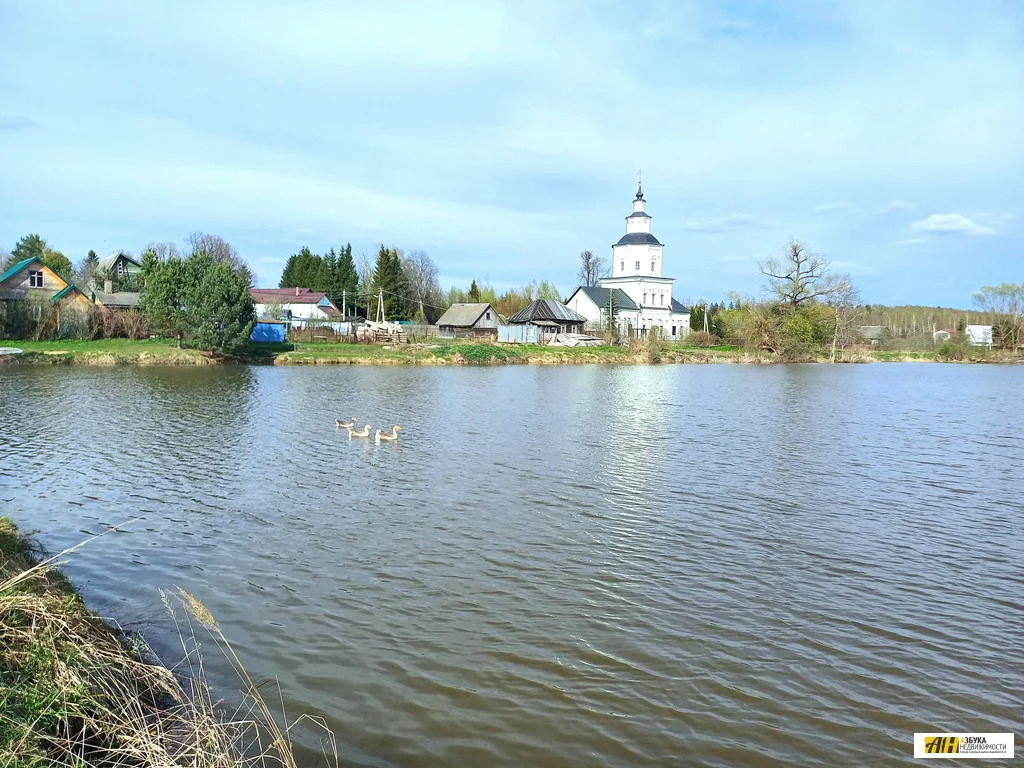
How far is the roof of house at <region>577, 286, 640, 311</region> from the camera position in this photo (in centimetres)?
9569

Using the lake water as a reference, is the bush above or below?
above

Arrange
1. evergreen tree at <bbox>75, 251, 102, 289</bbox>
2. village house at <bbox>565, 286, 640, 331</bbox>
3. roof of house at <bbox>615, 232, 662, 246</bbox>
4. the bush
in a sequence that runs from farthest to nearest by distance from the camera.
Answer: roof of house at <bbox>615, 232, 662, 246</bbox> < village house at <bbox>565, 286, 640, 331</bbox> < the bush < evergreen tree at <bbox>75, 251, 102, 289</bbox>

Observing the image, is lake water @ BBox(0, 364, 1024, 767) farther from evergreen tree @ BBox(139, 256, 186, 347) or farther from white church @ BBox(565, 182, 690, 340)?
white church @ BBox(565, 182, 690, 340)

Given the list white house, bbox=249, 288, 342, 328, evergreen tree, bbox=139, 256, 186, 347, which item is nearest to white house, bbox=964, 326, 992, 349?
white house, bbox=249, 288, 342, 328

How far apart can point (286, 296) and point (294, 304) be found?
2821mm

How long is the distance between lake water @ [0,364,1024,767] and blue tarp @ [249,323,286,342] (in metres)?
40.4

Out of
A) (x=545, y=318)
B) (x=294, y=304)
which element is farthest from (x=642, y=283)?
(x=294, y=304)

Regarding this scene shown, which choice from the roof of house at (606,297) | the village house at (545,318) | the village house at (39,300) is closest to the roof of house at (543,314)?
the village house at (545,318)

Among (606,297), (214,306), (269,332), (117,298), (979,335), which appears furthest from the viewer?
(606,297)

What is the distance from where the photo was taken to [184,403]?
27203 mm

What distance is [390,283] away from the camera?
83312 mm

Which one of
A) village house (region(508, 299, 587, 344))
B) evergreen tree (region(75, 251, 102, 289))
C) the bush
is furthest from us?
the bush

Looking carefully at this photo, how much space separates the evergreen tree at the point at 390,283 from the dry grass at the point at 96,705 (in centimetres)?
7586

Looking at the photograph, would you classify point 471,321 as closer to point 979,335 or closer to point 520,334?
point 520,334
